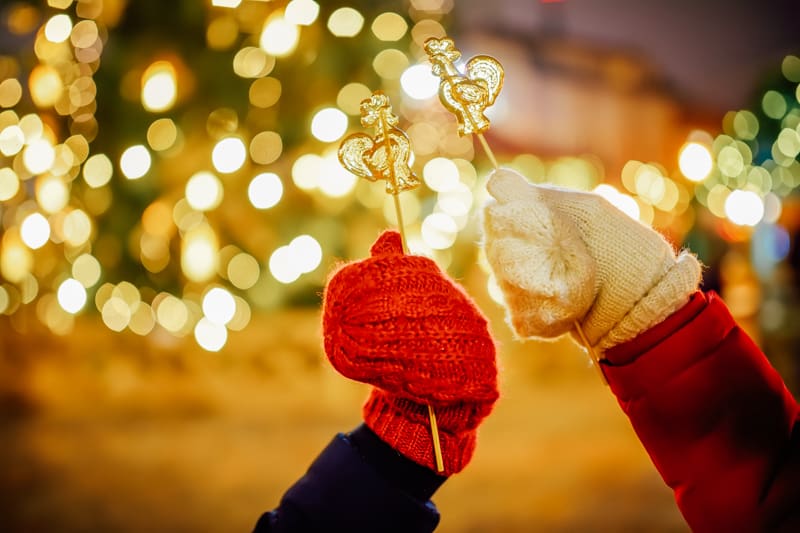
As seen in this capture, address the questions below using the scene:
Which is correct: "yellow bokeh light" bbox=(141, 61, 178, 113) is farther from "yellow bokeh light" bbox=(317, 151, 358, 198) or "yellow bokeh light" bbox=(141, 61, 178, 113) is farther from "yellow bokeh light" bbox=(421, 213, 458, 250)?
"yellow bokeh light" bbox=(421, 213, 458, 250)

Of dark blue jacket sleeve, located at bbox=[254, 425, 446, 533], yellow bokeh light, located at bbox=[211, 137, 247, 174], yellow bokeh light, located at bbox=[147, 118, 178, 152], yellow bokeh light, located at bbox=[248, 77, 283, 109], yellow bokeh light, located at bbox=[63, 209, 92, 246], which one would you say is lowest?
dark blue jacket sleeve, located at bbox=[254, 425, 446, 533]

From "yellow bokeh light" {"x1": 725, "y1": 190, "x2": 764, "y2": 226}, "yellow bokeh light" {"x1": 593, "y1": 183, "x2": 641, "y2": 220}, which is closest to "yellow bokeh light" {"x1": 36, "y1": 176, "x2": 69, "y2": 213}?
"yellow bokeh light" {"x1": 593, "y1": 183, "x2": 641, "y2": 220}

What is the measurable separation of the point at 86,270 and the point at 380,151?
1351 millimetres

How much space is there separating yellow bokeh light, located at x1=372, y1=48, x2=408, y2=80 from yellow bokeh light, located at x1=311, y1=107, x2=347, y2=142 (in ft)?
0.45

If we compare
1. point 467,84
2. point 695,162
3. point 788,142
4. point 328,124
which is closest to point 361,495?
point 467,84

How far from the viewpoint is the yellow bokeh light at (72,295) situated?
67.9 inches

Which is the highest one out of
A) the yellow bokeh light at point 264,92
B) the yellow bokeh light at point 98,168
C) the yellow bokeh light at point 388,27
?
the yellow bokeh light at point 388,27

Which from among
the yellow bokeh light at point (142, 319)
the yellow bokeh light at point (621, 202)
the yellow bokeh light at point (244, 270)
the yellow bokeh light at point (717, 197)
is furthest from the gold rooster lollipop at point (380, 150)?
the yellow bokeh light at point (717, 197)

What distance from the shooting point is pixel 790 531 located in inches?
18.6

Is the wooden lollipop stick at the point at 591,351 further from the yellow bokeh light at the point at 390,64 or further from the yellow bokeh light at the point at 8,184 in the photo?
the yellow bokeh light at the point at 8,184

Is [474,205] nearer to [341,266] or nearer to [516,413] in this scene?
[516,413]

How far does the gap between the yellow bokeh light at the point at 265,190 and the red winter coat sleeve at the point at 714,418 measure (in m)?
1.22

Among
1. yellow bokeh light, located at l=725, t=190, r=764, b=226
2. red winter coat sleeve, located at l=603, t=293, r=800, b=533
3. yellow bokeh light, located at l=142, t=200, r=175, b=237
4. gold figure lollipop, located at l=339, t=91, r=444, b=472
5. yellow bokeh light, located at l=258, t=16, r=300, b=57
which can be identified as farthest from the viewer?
yellow bokeh light, located at l=725, t=190, r=764, b=226

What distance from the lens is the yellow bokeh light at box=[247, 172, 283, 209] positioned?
5.31 feet
